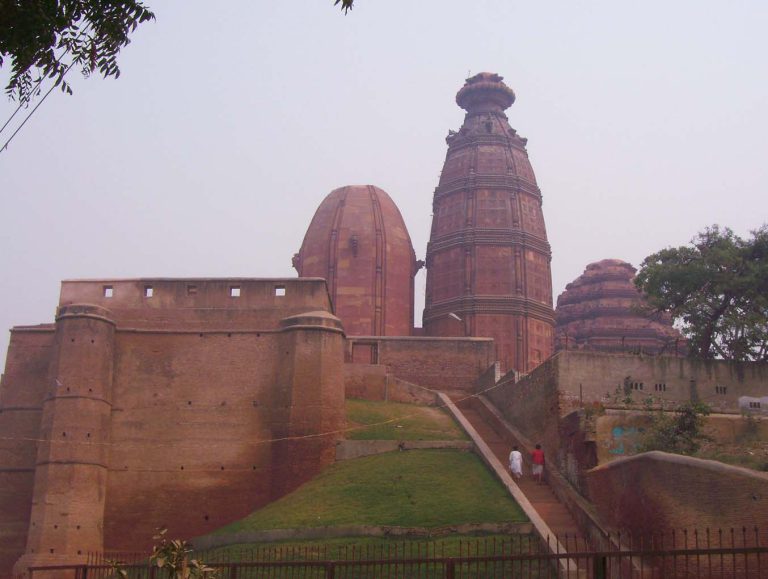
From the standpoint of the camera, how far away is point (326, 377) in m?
30.8

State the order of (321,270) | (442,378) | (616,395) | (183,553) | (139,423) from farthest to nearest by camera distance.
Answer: (321,270)
(442,378)
(139,423)
(616,395)
(183,553)

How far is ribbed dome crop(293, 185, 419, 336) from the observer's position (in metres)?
43.6

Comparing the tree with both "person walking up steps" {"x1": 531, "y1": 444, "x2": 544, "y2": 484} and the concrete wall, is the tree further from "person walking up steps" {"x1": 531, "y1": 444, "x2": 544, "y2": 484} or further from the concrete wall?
"person walking up steps" {"x1": 531, "y1": 444, "x2": 544, "y2": 484}

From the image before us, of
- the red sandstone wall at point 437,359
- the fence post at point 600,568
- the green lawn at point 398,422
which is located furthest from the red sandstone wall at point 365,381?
the fence post at point 600,568

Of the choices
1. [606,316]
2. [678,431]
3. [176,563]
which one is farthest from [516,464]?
[606,316]

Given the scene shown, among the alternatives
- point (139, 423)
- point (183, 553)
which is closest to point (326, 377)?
point (139, 423)

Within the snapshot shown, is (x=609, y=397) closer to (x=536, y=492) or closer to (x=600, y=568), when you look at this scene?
(x=536, y=492)

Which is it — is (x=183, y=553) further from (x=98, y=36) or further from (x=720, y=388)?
(x=720, y=388)

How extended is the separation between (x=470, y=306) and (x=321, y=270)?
19.3 ft

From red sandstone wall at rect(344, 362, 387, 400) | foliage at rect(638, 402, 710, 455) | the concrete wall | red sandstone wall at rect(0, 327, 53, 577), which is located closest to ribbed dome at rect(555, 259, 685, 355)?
red sandstone wall at rect(344, 362, 387, 400)

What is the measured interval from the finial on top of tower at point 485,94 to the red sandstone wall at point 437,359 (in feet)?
44.8

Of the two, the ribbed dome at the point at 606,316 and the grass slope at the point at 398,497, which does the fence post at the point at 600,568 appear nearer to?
the grass slope at the point at 398,497

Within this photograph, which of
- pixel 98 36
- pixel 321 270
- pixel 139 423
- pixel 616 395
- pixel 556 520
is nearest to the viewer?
pixel 98 36

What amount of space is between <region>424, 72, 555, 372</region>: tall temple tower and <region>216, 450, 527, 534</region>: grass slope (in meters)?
16.0
